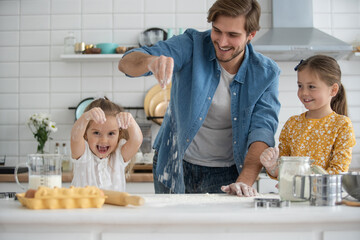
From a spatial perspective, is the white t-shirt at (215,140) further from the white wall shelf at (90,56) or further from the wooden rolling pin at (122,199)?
the white wall shelf at (90,56)

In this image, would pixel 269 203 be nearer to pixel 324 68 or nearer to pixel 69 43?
pixel 324 68

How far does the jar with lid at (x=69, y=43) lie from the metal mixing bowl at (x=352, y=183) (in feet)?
9.00

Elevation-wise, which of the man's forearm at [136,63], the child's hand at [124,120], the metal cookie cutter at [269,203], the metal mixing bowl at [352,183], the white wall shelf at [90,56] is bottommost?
the metal cookie cutter at [269,203]

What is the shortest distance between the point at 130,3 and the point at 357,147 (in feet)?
6.91

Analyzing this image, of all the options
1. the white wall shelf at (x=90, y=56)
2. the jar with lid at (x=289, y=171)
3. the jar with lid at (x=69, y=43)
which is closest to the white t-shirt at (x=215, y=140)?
the jar with lid at (x=289, y=171)

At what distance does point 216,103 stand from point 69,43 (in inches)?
80.5

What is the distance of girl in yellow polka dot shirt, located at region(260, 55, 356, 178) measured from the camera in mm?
1759

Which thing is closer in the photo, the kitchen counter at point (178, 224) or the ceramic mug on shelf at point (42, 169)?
the kitchen counter at point (178, 224)

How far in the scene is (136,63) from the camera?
5.58ft

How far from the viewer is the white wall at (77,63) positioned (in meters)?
3.66

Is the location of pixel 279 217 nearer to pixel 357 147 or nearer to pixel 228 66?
pixel 228 66

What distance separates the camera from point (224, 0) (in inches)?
69.2

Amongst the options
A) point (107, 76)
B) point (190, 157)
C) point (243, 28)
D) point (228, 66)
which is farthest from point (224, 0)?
point (107, 76)

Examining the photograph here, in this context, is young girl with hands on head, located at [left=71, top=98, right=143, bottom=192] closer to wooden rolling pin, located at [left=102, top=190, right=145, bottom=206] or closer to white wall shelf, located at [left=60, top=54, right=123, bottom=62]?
wooden rolling pin, located at [left=102, top=190, right=145, bottom=206]
